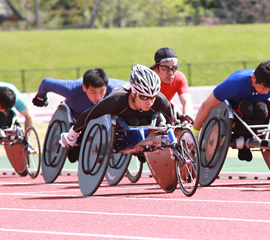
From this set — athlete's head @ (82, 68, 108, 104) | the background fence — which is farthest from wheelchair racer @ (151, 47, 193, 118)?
the background fence

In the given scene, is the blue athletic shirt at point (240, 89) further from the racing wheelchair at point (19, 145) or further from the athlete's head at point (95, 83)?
the racing wheelchair at point (19, 145)

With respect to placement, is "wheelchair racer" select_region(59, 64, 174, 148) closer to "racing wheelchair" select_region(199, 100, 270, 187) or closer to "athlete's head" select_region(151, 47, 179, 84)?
"racing wheelchair" select_region(199, 100, 270, 187)

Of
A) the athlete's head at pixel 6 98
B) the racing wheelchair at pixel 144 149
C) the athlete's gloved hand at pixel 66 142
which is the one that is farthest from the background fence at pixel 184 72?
the racing wheelchair at pixel 144 149

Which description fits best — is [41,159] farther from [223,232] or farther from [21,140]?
[223,232]

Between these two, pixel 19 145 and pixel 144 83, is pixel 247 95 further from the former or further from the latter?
pixel 19 145

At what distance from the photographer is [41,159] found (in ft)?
42.7

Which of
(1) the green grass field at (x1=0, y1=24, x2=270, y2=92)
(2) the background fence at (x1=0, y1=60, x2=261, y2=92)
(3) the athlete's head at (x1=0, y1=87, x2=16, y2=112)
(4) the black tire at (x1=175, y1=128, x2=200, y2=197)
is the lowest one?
(4) the black tire at (x1=175, y1=128, x2=200, y2=197)

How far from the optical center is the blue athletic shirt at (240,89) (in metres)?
10.4

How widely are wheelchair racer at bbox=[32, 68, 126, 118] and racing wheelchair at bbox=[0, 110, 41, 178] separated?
108 cm

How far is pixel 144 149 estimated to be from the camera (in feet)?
32.6

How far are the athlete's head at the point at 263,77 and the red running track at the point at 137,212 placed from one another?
51.3 inches

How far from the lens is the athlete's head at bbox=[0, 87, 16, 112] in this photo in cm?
1295

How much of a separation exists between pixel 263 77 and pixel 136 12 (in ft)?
255

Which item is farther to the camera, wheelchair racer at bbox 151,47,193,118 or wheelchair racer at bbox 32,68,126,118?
wheelchair racer at bbox 151,47,193,118
